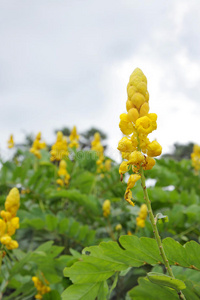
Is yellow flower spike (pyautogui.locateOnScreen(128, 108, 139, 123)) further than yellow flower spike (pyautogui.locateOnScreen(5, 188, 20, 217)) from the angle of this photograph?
No

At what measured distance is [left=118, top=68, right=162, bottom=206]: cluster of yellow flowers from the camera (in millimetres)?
596

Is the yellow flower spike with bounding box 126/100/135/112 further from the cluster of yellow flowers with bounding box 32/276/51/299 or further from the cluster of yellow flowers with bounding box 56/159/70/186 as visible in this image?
the cluster of yellow flowers with bounding box 56/159/70/186

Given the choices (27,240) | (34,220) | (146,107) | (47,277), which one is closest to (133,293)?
(146,107)

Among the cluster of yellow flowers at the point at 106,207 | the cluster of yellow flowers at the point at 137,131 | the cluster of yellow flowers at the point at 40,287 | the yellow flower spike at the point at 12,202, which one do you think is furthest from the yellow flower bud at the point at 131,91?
the cluster of yellow flowers at the point at 106,207

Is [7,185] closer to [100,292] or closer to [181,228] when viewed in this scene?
[181,228]

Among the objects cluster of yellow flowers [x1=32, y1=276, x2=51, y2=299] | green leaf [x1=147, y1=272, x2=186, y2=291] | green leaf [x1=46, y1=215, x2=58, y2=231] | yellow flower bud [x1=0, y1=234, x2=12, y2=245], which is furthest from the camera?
green leaf [x1=46, y1=215, x2=58, y2=231]

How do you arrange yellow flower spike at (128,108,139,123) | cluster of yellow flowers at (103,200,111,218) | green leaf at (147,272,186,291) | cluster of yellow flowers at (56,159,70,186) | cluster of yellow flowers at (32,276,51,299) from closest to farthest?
green leaf at (147,272,186,291) → yellow flower spike at (128,108,139,123) → cluster of yellow flowers at (32,276,51,299) → cluster of yellow flowers at (103,200,111,218) → cluster of yellow flowers at (56,159,70,186)

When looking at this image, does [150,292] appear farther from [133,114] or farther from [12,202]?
[12,202]

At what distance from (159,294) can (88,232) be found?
0.97 m

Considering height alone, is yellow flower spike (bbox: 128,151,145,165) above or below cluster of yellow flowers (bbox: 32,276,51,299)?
above

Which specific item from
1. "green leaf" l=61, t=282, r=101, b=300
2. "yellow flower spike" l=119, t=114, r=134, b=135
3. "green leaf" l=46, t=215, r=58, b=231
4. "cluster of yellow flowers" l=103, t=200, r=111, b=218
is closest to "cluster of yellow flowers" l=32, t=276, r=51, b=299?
"green leaf" l=46, t=215, r=58, b=231

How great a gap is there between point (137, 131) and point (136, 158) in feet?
0.23

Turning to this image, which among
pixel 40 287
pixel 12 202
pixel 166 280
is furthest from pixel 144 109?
pixel 40 287

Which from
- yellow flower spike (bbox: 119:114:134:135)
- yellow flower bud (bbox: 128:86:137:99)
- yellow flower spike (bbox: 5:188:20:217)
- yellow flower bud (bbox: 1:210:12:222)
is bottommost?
yellow flower bud (bbox: 1:210:12:222)
